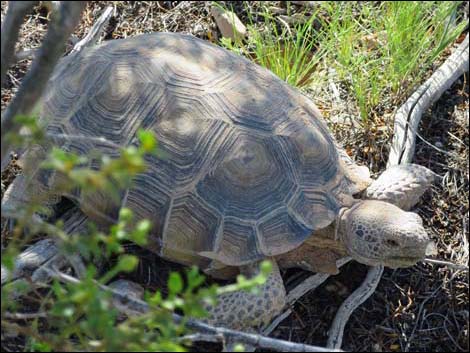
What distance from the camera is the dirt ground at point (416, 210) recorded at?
2820 mm

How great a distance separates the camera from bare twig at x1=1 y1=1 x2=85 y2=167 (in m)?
1.61

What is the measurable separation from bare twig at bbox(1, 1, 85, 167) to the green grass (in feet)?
5.50

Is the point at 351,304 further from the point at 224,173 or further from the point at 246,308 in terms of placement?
the point at 224,173

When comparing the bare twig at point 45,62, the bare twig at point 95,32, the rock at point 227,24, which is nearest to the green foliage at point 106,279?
the bare twig at point 45,62

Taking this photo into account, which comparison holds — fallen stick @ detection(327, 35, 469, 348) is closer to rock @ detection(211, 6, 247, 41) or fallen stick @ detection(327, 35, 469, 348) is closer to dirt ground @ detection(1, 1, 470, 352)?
dirt ground @ detection(1, 1, 470, 352)

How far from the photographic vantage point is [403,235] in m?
2.55

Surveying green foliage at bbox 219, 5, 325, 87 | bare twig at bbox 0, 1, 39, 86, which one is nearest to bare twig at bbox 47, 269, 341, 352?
bare twig at bbox 0, 1, 39, 86

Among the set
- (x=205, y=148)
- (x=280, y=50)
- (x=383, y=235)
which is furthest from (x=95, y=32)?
(x=383, y=235)

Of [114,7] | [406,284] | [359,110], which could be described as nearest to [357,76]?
[359,110]

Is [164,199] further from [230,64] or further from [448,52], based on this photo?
[448,52]

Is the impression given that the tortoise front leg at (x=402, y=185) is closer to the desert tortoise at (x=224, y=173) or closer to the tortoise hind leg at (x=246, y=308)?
the desert tortoise at (x=224, y=173)

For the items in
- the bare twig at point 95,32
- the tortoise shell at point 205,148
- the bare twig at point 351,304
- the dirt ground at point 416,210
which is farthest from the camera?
the bare twig at point 95,32

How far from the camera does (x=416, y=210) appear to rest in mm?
3180

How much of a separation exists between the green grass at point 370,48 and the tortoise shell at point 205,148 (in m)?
0.61
